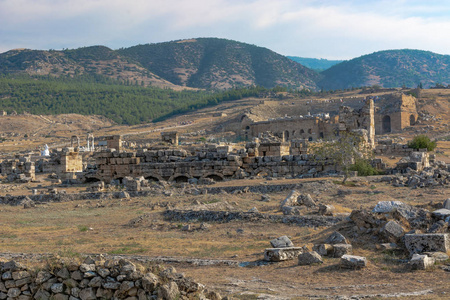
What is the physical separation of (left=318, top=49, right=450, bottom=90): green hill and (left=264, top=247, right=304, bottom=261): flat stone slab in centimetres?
16327

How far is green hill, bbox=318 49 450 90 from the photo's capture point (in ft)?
559

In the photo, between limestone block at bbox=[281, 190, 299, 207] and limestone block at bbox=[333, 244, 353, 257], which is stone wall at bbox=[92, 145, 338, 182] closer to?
limestone block at bbox=[281, 190, 299, 207]

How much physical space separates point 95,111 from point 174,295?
347 feet

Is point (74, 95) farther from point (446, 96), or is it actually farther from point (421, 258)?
point (421, 258)

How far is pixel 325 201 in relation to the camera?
45.0 feet

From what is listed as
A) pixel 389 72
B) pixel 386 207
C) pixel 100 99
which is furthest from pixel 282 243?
pixel 389 72

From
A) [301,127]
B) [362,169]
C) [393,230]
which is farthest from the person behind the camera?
[301,127]

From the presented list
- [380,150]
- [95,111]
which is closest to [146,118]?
[95,111]

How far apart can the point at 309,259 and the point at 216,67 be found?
168049 millimetres

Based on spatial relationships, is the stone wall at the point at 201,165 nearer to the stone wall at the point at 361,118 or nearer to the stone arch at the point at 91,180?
the stone arch at the point at 91,180

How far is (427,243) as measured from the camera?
7.71 metres

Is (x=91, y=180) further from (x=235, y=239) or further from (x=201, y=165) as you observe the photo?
(x=235, y=239)

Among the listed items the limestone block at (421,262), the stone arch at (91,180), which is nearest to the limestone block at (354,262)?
the limestone block at (421,262)

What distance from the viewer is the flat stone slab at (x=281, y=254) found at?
808 cm
